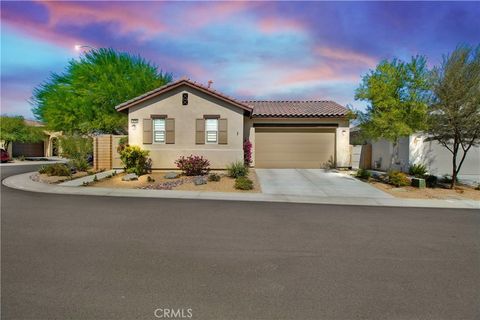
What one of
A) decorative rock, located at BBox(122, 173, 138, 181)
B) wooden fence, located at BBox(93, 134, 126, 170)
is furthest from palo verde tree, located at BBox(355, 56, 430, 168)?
wooden fence, located at BBox(93, 134, 126, 170)

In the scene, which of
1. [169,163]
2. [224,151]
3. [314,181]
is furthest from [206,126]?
[314,181]

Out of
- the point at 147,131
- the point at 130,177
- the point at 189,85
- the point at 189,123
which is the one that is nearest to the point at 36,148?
the point at 147,131

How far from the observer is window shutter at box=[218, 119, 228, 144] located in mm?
17688

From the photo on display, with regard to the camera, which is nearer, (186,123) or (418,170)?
(418,170)

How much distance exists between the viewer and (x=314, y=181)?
15516 millimetres

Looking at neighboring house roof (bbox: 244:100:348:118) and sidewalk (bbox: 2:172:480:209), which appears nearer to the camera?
sidewalk (bbox: 2:172:480:209)

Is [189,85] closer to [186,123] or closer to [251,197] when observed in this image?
[186,123]

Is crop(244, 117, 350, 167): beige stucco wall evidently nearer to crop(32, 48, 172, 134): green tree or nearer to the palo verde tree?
the palo verde tree

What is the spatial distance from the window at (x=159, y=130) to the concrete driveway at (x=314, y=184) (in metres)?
5.81

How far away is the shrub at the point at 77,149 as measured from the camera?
1809 centimetres

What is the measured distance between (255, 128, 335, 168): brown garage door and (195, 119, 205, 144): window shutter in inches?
159

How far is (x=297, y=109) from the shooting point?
21.5 m

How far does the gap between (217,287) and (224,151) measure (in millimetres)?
13893

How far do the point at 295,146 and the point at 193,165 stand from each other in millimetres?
7281
